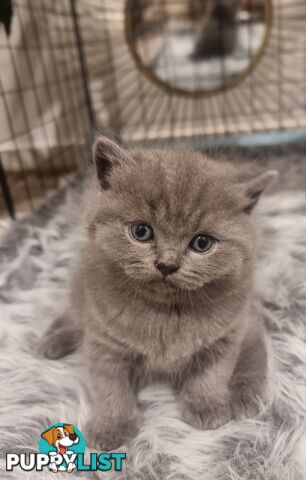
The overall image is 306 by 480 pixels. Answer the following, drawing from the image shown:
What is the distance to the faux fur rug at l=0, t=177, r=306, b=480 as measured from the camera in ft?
2.03

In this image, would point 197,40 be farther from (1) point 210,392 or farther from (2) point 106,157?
(1) point 210,392

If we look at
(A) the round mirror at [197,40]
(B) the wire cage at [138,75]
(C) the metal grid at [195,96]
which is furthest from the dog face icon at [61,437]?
(A) the round mirror at [197,40]

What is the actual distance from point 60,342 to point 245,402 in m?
0.38

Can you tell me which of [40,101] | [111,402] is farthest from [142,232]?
[40,101]

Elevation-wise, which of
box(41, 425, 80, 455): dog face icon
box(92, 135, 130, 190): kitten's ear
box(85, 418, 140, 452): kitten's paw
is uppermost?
box(92, 135, 130, 190): kitten's ear

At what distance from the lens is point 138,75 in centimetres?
201

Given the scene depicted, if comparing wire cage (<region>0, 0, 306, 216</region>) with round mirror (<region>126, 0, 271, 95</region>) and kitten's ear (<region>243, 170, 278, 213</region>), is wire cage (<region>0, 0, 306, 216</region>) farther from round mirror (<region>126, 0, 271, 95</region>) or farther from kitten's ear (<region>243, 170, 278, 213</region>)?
kitten's ear (<region>243, 170, 278, 213</region>)

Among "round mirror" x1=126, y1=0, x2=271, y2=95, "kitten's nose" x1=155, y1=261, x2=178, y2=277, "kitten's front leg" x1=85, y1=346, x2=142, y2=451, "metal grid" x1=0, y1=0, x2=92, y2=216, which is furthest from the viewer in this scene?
"round mirror" x1=126, y1=0, x2=271, y2=95

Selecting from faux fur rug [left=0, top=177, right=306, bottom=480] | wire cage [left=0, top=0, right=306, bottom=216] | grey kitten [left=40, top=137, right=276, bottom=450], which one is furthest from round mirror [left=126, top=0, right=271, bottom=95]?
grey kitten [left=40, top=137, right=276, bottom=450]

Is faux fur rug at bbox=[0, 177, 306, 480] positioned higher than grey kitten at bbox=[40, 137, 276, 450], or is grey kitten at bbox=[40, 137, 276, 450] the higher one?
grey kitten at bbox=[40, 137, 276, 450]

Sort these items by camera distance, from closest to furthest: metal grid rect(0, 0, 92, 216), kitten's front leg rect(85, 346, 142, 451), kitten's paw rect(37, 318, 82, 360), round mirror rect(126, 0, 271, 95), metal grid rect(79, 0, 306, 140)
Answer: kitten's front leg rect(85, 346, 142, 451) < kitten's paw rect(37, 318, 82, 360) < metal grid rect(0, 0, 92, 216) < round mirror rect(126, 0, 271, 95) < metal grid rect(79, 0, 306, 140)

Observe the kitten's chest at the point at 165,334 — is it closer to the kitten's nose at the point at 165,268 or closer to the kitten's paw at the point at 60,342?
the kitten's nose at the point at 165,268

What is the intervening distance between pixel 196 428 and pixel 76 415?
0.20 metres

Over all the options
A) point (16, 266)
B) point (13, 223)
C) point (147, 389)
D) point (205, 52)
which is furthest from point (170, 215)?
point (205, 52)
